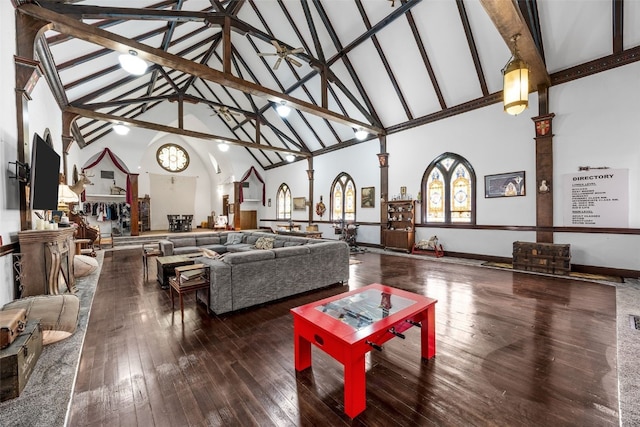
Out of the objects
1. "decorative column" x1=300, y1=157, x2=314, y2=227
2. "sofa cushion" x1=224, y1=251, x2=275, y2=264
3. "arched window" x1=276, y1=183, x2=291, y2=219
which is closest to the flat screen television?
"sofa cushion" x1=224, y1=251, x2=275, y2=264

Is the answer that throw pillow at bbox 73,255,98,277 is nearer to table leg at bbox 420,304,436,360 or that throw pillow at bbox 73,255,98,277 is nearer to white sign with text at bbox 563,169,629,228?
table leg at bbox 420,304,436,360

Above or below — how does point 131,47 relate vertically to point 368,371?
above

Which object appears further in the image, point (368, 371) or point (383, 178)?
point (383, 178)

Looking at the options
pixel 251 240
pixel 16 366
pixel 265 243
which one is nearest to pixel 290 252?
pixel 265 243

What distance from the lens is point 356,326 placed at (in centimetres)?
191

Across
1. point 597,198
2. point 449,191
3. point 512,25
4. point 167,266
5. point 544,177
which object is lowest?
point 167,266

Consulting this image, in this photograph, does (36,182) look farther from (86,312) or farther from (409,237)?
(409,237)

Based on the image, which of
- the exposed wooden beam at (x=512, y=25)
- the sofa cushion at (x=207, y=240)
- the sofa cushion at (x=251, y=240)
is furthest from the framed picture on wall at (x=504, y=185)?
the sofa cushion at (x=207, y=240)

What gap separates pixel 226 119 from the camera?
41.0 ft

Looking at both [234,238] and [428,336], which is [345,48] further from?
[428,336]

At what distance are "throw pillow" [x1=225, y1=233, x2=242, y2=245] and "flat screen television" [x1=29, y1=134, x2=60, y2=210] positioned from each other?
11.8ft

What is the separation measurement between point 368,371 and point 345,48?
280 inches

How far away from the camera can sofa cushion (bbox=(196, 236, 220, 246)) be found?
674 centimetres

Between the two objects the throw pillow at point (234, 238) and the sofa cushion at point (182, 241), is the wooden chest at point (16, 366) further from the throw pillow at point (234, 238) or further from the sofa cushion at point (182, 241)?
the throw pillow at point (234, 238)
